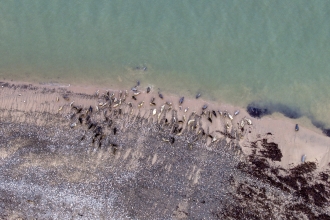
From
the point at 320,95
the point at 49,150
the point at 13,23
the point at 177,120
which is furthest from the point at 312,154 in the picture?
the point at 13,23

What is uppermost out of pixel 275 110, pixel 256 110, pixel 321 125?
pixel 275 110

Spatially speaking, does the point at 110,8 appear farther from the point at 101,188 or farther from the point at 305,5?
the point at 305,5

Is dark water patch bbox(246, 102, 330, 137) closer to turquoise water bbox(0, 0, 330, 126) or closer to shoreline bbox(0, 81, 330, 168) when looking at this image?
shoreline bbox(0, 81, 330, 168)

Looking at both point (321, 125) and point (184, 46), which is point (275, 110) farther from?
point (184, 46)

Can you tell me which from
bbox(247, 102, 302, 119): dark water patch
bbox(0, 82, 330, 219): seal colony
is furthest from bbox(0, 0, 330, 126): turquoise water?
bbox(0, 82, 330, 219): seal colony

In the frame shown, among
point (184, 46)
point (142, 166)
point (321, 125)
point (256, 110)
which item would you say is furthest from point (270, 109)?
point (142, 166)
